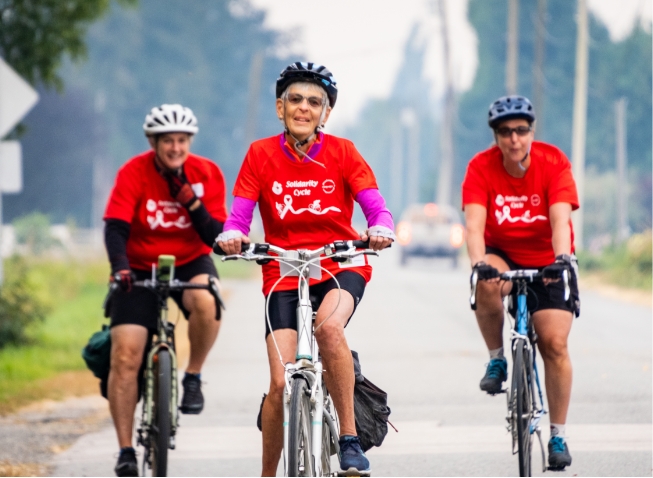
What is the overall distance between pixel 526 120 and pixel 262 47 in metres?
78.8

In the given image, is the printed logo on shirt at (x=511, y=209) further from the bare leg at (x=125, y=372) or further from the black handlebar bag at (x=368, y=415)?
the bare leg at (x=125, y=372)

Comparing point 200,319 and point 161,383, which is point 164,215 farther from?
point 161,383

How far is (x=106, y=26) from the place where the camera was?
260ft

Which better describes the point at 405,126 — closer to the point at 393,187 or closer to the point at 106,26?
the point at 393,187

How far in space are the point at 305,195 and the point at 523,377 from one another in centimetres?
180

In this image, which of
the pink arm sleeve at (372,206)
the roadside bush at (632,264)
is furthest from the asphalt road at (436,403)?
the roadside bush at (632,264)

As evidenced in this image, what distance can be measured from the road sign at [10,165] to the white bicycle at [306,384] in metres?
6.53

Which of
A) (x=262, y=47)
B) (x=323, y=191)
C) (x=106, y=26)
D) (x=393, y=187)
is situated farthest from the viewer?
(x=393, y=187)

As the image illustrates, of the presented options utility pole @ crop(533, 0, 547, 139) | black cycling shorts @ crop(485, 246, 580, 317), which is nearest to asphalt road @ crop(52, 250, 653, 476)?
black cycling shorts @ crop(485, 246, 580, 317)

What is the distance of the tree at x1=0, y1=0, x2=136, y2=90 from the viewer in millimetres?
13266

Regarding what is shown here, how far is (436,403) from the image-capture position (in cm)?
1018

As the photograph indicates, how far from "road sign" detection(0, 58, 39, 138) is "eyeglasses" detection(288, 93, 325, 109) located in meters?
6.10

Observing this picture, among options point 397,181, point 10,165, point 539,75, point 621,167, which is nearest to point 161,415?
point 10,165

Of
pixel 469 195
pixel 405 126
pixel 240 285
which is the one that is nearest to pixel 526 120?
pixel 469 195
